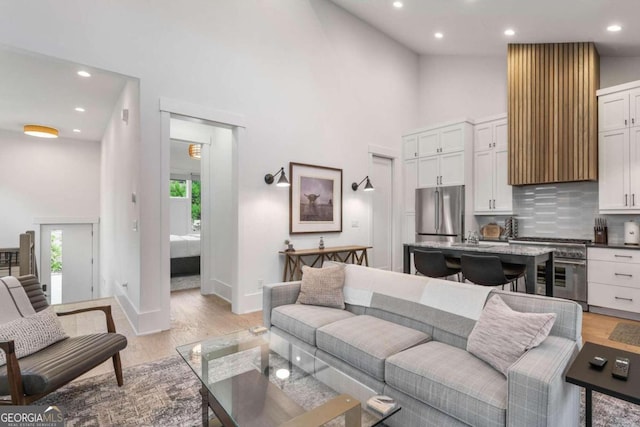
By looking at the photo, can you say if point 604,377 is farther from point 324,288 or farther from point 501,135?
point 501,135

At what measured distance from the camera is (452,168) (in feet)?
18.7

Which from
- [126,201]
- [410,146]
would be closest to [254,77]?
[126,201]

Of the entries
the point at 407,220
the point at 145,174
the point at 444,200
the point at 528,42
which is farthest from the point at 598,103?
the point at 145,174

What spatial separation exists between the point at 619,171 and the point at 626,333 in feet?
6.72

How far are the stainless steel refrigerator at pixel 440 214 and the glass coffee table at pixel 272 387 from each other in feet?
13.5

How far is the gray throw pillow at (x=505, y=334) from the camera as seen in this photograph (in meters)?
1.71

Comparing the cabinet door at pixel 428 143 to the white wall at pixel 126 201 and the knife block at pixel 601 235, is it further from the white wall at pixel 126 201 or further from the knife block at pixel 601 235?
the white wall at pixel 126 201

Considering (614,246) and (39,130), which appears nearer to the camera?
(614,246)

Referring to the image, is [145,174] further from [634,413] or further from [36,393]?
[634,413]

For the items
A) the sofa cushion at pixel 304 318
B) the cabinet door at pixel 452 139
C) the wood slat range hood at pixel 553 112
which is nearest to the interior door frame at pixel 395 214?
the cabinet door at pixel 452 139

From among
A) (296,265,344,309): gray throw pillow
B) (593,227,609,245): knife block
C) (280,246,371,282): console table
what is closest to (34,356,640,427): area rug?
(296,265,344,309): gray throw pillow

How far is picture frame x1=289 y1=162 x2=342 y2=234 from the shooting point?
15.6 feet

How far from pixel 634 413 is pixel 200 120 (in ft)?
15.0

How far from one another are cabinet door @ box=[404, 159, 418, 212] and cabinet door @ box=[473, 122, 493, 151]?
3.55 feet
